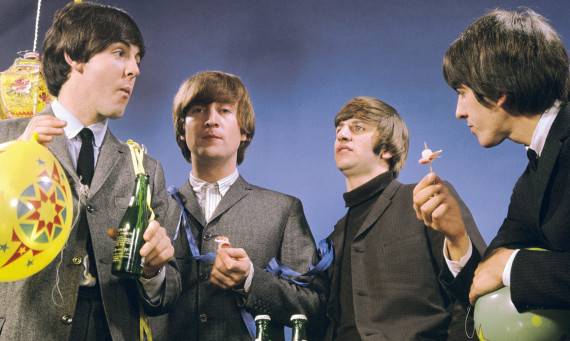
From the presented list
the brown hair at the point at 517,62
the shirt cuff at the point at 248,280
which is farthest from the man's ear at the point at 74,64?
the brown hair at the point at 517,62

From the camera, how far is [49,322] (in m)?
1.76

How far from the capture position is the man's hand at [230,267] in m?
2.25

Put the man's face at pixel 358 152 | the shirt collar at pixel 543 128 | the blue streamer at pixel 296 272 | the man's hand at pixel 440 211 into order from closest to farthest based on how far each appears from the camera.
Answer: the shirt collar at pixel 543 128 < the man's hand at pixel 440 211 < the blue streamer at pixel 296 272 < the man's face at pixel 358 152

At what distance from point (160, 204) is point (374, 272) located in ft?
3.38

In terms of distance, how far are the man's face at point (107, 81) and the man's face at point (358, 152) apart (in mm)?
1276

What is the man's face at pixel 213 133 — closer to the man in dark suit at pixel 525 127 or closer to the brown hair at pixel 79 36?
the brown hair at pixel 79 36

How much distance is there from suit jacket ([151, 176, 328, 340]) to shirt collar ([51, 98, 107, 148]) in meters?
0.61

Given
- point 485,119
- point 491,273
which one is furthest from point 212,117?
point 491,273

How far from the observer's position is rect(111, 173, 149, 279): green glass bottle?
1834mm

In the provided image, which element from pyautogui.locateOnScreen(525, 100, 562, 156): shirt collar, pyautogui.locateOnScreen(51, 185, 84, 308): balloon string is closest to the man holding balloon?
pyautogui.locateOnScreen(525, 100, 562, 156): shirt collar

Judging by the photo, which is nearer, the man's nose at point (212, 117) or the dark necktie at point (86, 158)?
the dark necktie at point (86, 158)

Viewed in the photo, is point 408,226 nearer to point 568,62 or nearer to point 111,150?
point 568,62

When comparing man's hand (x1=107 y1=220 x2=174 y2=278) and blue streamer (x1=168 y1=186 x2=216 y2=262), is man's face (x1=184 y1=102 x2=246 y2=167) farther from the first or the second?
man's hand (x1=107 y1=220 x2=174 y2=278)

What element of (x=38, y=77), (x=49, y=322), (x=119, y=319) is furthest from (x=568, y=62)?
(x=38, y=77)
